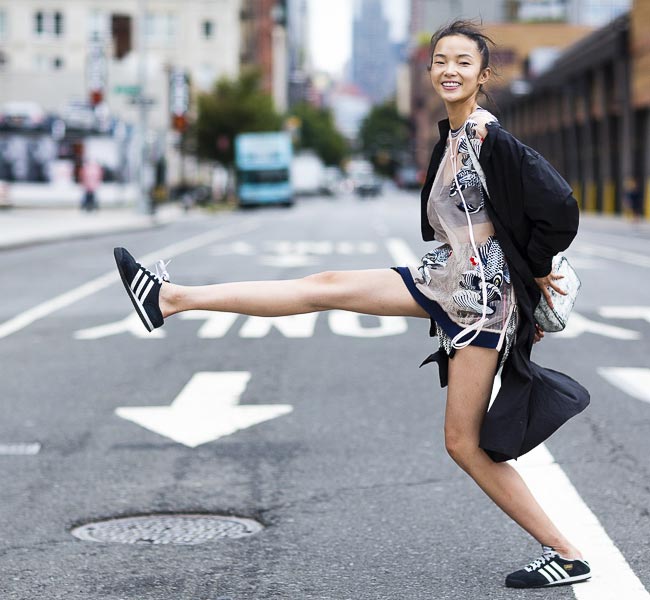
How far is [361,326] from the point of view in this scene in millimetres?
12664

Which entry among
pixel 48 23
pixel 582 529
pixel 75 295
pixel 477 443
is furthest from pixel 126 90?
pixel 48 23

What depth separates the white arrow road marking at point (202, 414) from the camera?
7254 millimetres

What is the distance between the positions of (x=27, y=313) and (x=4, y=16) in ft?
267

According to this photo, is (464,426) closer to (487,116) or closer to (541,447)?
(487,116)

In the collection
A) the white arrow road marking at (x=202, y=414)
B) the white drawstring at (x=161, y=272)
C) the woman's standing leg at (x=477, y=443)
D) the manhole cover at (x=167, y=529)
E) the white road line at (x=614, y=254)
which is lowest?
the white road line at (x=614, y=254)

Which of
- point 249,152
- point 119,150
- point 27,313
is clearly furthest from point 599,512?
point 249,152

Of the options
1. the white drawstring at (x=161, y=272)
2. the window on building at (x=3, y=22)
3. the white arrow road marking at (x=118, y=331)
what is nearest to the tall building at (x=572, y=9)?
the window on building at (x=3, y=22)

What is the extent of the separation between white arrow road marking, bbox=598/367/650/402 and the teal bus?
58.6 meters

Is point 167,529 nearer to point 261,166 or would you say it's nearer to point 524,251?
point 524,251

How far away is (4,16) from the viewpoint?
9025cm

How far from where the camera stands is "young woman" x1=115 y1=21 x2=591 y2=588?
3975 mm

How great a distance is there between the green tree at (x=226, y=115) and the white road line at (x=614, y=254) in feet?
165

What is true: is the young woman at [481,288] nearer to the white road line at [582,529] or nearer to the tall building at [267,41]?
the white road line at [582,529]

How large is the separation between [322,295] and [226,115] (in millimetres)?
77699
